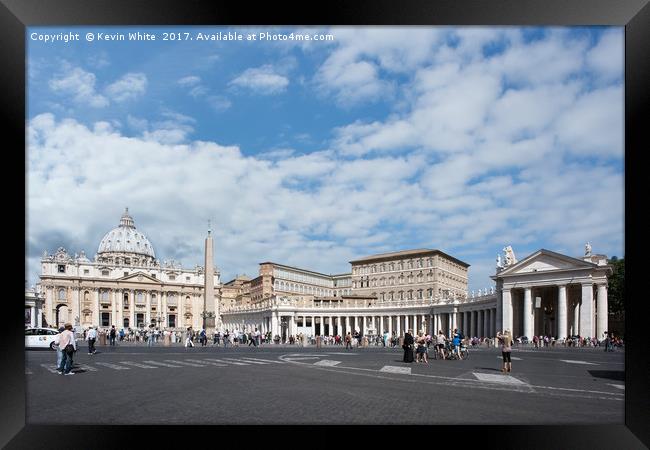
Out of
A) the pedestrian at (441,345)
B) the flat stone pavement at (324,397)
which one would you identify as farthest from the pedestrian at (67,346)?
the pedestrian at (441,345)

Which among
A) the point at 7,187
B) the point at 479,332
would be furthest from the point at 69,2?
the point at 479,332

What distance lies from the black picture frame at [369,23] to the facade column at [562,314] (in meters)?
41.4

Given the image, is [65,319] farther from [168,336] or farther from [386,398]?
[386,398]

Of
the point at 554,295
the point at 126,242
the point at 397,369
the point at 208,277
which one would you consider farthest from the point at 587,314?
the point at 126,242

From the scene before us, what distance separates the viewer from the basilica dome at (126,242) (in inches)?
5743

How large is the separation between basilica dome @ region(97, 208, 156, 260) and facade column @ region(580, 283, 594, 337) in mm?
117970

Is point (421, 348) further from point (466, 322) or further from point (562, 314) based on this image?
point (466, 322)

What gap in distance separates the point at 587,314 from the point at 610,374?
31318mm

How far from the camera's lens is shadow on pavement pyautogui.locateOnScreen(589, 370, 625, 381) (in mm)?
16047

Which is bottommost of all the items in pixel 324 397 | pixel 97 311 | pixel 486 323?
pixel 97 311

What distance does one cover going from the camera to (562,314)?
48.9 meters

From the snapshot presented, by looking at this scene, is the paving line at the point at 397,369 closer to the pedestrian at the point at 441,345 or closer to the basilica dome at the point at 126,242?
the pedestrian at the point at 441,345

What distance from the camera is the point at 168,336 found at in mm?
48719

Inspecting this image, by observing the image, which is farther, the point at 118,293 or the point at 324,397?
the point at 118,293
